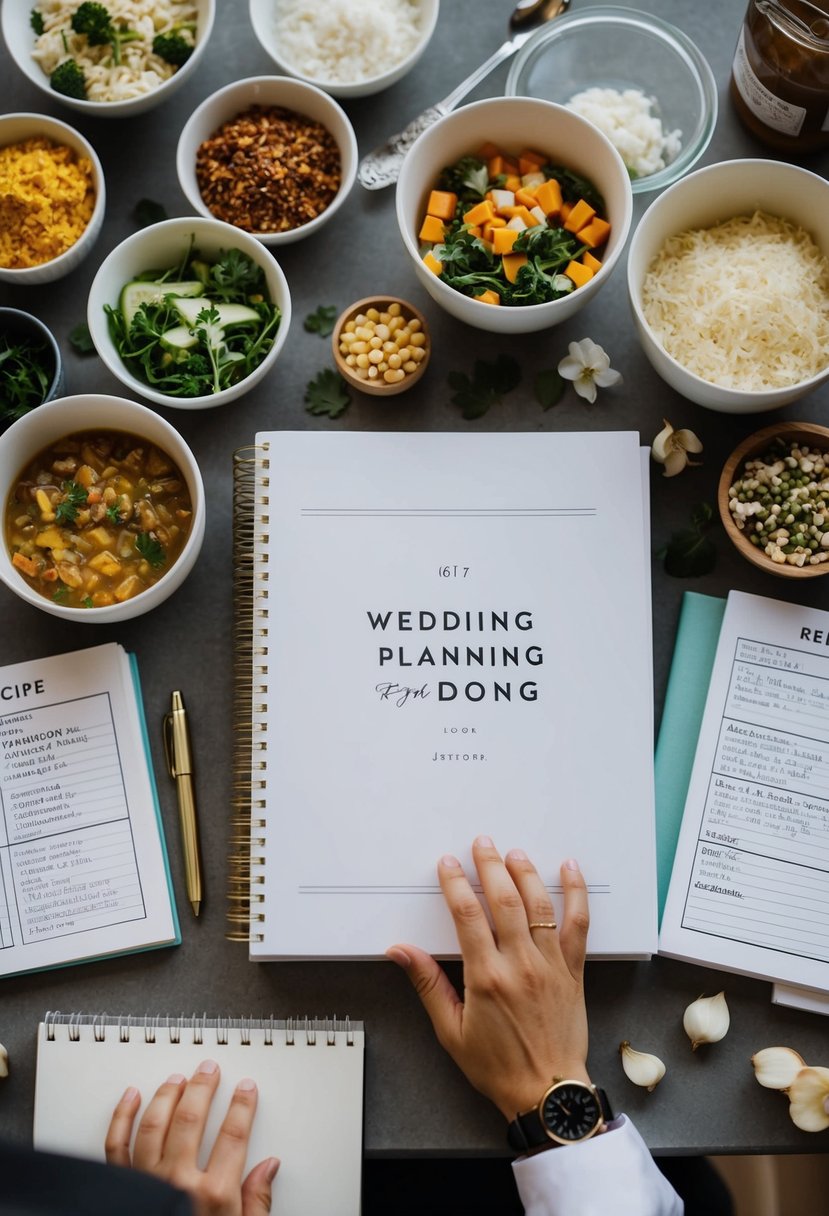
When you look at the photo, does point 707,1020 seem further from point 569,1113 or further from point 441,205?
point 441,205

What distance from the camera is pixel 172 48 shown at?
1370 millimetres

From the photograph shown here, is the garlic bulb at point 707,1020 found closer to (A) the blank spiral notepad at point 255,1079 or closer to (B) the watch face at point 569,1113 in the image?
(B) the watch face at point 569,1113

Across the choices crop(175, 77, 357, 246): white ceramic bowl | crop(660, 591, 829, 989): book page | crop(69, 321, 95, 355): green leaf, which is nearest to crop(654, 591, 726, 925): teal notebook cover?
crop(660, 591, 829, 989): book page

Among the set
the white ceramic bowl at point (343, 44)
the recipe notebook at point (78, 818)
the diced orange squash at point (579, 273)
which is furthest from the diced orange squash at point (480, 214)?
the recipe notebook at point (78, 818)

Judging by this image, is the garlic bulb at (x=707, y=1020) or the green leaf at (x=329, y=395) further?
the green leaf at (x=329, y=395)

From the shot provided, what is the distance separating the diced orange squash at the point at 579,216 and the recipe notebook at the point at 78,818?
2.61ft

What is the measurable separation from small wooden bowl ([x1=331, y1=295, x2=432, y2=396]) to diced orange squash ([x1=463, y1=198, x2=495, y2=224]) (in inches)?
5.2

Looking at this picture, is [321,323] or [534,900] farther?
[321,323]

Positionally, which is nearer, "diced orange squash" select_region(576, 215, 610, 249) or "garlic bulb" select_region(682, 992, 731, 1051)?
"garlic bulb" select_region(682, 992, 731, 1051)

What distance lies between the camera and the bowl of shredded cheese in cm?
138

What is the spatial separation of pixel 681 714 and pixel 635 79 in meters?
0.90

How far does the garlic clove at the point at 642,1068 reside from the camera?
1170 mm

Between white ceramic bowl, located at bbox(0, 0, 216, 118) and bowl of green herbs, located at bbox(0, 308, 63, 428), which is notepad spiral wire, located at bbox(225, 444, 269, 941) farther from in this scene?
white ceramic bowl, located at bbox(0, 0, 216, 118)

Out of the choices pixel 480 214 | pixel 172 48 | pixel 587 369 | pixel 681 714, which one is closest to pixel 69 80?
pixel 172 48
